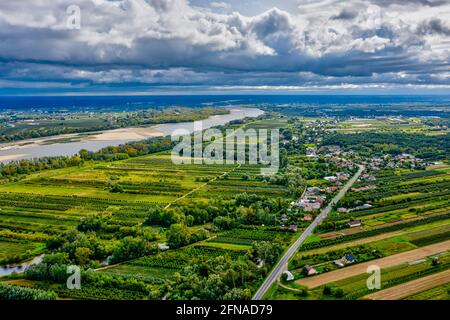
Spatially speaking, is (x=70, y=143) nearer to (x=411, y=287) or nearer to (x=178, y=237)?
(x=178, y=237)

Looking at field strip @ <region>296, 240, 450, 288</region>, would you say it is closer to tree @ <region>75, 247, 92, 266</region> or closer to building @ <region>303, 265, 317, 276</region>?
building @ <region>303, 265, 317, 276</region>

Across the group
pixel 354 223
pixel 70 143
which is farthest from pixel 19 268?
pixel 70 143

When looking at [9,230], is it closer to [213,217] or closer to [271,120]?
[213,217]

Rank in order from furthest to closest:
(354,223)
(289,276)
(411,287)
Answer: (354,223) < (289,276) < (411,287)

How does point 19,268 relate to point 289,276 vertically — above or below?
below

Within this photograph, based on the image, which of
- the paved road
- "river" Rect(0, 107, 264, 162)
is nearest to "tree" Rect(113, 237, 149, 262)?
the paved road

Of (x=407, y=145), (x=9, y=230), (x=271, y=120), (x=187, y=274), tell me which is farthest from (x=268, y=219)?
(x=271, y=120)
